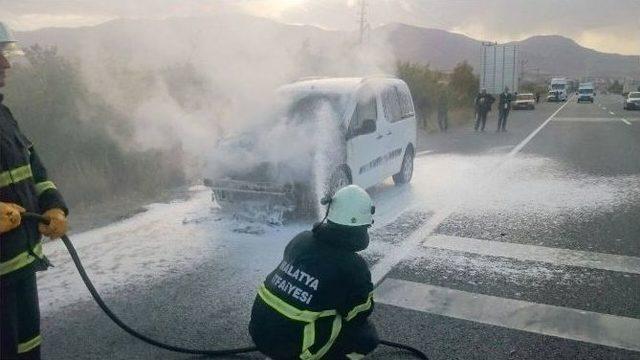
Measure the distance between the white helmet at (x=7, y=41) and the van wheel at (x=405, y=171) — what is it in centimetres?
762

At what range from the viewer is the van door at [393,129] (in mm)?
8969

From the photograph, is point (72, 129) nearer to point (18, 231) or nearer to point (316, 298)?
point (18, 231)

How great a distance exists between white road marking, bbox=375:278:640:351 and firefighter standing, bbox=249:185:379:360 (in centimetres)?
171

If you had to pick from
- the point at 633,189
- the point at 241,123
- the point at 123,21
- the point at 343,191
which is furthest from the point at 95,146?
the point at 633,189

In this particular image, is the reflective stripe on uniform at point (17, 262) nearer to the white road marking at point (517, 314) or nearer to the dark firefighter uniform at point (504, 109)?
the white road marking at point (517, 314)

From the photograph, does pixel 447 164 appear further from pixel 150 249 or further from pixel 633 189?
pixel 150 249

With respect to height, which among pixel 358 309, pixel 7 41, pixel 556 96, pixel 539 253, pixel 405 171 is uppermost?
pixel 7 41

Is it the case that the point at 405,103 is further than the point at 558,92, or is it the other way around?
the point at 558,92

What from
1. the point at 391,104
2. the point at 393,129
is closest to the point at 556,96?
the point at 391,104

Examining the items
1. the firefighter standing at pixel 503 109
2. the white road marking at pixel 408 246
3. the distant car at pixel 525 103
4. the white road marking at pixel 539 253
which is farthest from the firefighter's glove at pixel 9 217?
the distant car at pixel 525 103

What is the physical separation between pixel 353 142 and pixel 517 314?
12.6 feet

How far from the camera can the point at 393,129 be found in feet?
30.0

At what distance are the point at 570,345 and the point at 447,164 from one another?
9053mm

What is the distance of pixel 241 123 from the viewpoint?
792 cm
